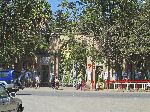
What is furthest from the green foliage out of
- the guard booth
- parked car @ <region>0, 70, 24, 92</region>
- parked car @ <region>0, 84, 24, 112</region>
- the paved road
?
parked car @ <region>0, 84, 24, 112</region>

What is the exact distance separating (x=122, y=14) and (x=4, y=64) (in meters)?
16.2

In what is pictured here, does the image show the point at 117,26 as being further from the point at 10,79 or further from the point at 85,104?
the point at 85,104

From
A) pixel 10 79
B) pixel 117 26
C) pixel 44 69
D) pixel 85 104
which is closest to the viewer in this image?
pixel 85 104

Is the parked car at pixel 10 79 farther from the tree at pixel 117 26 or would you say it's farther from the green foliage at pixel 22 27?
the tree at pixel 117 26

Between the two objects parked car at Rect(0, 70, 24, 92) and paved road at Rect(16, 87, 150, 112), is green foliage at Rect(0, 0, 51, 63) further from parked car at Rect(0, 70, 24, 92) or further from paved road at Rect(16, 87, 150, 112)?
paved road at Rect(16, 87, 150, 112)

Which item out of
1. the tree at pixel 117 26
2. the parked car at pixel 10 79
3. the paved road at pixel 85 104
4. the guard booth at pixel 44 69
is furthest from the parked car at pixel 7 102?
the guard booth at pixel 44 69

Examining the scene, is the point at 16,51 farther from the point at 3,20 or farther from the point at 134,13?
the point at 134,13

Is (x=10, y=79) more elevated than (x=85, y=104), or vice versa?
(x=10, y=79)

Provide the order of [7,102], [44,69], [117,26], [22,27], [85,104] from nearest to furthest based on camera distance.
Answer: [7,102] → [85,104] → [117,26] → [22,27] → [44,69]

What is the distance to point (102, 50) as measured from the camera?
184 ft

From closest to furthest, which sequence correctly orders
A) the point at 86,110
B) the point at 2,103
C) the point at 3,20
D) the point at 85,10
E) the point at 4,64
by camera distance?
the point at 2,103
the point at 86,110
the point at 3,20
the point at 85,10
the point at 4,64

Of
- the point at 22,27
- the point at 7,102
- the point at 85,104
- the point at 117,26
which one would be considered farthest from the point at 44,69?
the point at 7,102

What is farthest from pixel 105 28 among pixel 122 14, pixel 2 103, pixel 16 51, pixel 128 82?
pixel 2 103

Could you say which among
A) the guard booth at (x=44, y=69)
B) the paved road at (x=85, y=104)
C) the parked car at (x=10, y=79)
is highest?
the guard booth at (x=44, y=69)
